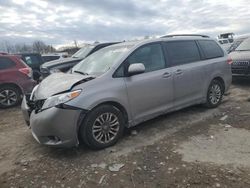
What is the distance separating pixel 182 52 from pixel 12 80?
5.05 m

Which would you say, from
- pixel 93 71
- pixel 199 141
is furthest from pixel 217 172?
pixel 93 71

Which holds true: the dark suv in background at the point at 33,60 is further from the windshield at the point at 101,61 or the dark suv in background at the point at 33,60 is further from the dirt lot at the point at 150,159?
the windshield at the point at 101,61

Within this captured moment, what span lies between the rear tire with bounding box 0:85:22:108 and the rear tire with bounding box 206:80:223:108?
17.6 feet

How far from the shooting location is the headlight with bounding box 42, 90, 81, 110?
3961 mm

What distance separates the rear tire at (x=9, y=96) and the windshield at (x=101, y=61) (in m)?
3.35

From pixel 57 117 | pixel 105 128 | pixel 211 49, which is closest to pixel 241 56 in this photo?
pixel 211 49

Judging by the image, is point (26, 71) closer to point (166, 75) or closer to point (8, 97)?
point (8, 97)

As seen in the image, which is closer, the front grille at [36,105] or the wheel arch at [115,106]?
the wheel arch at [115,106]

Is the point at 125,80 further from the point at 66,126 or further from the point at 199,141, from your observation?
the point at 199,141

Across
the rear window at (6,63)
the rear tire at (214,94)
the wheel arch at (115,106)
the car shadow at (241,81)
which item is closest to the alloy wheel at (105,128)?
the wheel arch at (115,106)

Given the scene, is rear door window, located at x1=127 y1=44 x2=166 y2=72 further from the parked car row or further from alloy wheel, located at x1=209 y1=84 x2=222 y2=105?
alloy wheel, located at x1=209 y1=84 x2=222 y2=105

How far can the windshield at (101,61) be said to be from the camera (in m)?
4.76

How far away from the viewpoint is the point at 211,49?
6.38 meters

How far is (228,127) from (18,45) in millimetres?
35870
